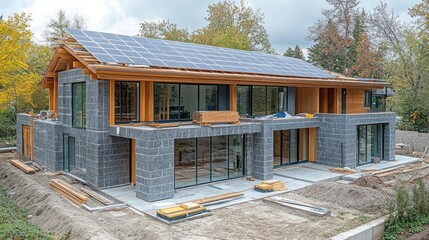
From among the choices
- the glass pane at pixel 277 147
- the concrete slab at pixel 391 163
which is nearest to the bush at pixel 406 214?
the concrete slab at pixel 391 163

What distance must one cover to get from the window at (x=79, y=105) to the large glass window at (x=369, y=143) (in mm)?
13650

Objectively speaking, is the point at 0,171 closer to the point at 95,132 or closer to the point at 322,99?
the point at 95,132

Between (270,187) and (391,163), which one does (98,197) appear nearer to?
(270,187)

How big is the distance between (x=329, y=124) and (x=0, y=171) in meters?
16.3

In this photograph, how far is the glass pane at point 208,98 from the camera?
51.3ft

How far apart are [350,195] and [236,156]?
504cm

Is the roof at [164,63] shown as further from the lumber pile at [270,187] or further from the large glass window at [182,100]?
the lumber pile at [270,187]

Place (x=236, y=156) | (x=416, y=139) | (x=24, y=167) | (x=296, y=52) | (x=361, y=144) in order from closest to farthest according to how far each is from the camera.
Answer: (x=236, y=156), (x=24, y=167), (x=361, y=144), (x=416, y=139), (x=296, y=52)

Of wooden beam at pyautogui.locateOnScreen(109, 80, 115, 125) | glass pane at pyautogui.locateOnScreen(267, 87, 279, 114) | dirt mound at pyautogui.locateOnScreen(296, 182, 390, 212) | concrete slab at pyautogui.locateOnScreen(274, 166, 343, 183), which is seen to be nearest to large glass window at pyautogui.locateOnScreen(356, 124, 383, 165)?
concrete slab at pyautogui.locateOnScreen(274, 166, 343, 183)

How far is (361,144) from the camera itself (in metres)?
19.0

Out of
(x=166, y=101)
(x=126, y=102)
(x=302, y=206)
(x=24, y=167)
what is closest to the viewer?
(x=302, y=206)

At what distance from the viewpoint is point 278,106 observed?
18.7 meters

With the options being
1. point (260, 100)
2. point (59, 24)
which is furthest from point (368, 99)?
point (59, 24)

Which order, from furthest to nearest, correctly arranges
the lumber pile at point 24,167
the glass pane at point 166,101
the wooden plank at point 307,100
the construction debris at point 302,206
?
the wooden plank at point 307,100, the lumber pile at point 24,167, the glass pane at point 166,101, the construction debris at point 302,206
